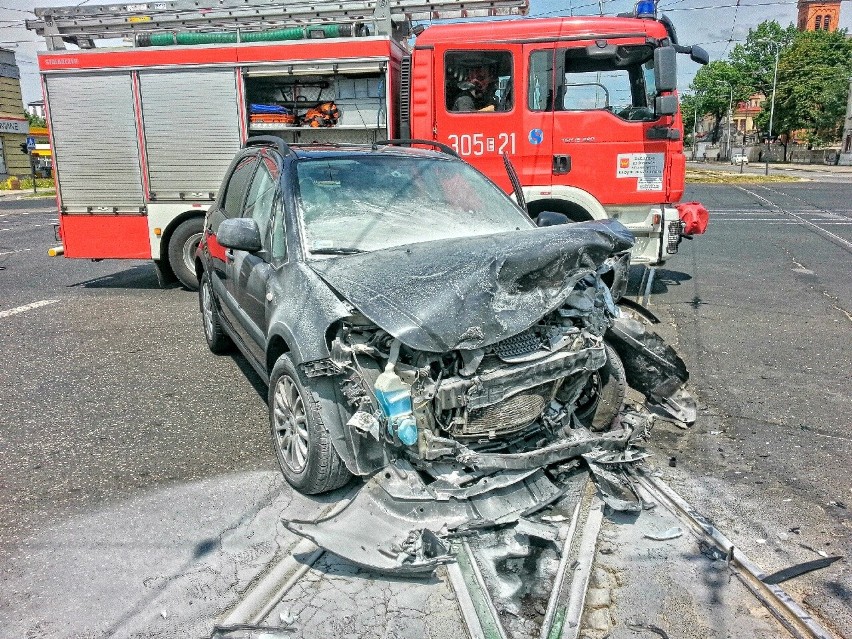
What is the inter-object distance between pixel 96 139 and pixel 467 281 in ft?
24.3

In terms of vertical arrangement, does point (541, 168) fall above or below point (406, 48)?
below

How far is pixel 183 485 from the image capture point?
396 centimetres

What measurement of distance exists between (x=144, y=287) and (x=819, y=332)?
853 cm

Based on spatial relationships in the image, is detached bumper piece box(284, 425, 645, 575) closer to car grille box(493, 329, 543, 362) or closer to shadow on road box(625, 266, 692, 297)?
car grille box(493, 329, 543, 362)

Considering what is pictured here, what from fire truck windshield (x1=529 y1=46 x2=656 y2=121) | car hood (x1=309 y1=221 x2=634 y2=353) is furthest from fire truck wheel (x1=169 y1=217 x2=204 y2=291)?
car hood (x1=309 y1=221 x2=634 y2=353)

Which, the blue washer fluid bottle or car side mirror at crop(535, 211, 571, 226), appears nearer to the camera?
the blue washer fluid bottle

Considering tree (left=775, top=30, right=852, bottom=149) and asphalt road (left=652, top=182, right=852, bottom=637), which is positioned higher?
tree (left=775, top=30, right=852, bottom=149)

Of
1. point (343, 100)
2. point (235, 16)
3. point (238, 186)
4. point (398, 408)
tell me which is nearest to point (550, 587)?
point (398, 408)

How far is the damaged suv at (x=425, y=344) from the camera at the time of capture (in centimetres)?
312

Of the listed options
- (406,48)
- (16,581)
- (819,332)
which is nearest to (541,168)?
(406,48)

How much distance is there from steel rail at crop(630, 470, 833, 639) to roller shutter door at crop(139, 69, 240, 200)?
6821 millimetres

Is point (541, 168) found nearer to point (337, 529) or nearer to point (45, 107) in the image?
point (337, 529)

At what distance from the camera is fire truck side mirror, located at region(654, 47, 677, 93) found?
7227 millimetres

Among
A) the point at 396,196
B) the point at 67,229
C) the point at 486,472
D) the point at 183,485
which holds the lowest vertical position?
the point at 183,485
